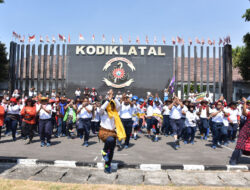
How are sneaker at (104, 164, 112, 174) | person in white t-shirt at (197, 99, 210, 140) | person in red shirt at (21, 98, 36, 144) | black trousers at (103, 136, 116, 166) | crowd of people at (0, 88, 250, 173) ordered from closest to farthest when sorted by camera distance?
sneaker at (104, 164, 112, 174), black trousers at (103, 136, 116, 166), crowd of people at (0, 88, 250, 173), person in red shirt at (21, 98, 36, 144), person in white t-shirt at (197, 99, 210, 140)

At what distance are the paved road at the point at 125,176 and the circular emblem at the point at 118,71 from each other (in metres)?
16.7

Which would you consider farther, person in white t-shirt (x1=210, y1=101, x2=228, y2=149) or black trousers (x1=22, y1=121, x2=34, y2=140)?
black trousers (x1=22, y1=121, x2=34, y2=140)

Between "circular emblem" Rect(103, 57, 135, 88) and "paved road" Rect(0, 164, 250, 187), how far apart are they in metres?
16.7

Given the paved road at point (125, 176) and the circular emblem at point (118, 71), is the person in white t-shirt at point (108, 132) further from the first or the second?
the circular emblem at point (118, 71)

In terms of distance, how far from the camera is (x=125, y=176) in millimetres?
4926

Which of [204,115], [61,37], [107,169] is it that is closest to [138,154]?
[107,169]

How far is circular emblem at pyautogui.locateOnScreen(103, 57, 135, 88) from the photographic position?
2194 cm

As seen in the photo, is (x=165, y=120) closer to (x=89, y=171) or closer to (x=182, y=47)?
(x=89, y=171)

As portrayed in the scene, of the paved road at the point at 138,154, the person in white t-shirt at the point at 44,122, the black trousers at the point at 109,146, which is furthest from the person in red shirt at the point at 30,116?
the black trousers at the point at 109,146

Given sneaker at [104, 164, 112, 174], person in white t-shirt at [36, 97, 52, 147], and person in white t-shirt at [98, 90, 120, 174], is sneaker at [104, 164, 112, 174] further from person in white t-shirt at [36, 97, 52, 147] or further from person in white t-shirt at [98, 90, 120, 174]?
person in white t-shirt at [36, 97, 52, 147]

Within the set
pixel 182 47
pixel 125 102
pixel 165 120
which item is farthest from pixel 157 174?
pixel 182 47

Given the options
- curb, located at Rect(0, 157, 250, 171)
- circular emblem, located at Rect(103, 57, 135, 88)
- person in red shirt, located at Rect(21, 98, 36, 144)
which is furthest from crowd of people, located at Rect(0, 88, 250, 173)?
circular emblem, located at Rect(103, 57, 135, 88)

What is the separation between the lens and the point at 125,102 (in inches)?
335

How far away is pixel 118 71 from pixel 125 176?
694 inches
